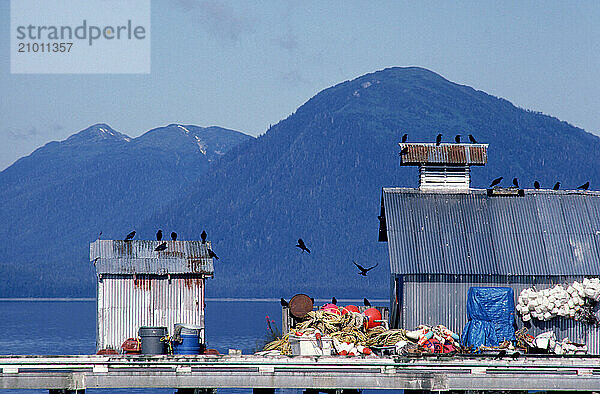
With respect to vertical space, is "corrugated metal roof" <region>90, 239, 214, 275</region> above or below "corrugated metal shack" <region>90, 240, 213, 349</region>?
Result: above

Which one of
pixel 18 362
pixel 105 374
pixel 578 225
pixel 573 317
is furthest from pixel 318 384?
pixel 578 225

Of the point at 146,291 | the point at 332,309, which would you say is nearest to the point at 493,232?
the point at 332,309

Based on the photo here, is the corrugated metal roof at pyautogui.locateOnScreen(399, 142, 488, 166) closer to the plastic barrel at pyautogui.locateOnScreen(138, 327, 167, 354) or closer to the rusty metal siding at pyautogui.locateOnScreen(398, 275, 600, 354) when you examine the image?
the rusty metal siding at pyautogui.locateOnScreen(398, 275, 600, 354)

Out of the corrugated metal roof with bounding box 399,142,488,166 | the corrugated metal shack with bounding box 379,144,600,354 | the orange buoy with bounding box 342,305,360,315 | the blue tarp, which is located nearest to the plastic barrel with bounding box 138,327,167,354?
the orange buoy with bounding box 342,305,360,315

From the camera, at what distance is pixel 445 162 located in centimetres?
5384

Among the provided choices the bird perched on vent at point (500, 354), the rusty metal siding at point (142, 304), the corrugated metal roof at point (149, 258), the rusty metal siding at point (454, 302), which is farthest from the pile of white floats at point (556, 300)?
the rusty metal siding at point (142, 304)

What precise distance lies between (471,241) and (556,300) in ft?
14.7

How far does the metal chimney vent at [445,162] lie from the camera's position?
5388 centimetres

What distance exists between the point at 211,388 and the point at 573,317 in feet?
54.1

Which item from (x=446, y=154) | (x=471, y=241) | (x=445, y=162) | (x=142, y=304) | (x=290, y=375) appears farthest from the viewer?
(x=446, y=154)

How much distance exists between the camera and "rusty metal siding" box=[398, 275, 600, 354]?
47438 mm

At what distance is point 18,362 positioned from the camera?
39.2 metres

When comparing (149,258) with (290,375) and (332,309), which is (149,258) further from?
(290,375)

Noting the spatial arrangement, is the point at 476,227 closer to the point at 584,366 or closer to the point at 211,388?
the point at 584,366
